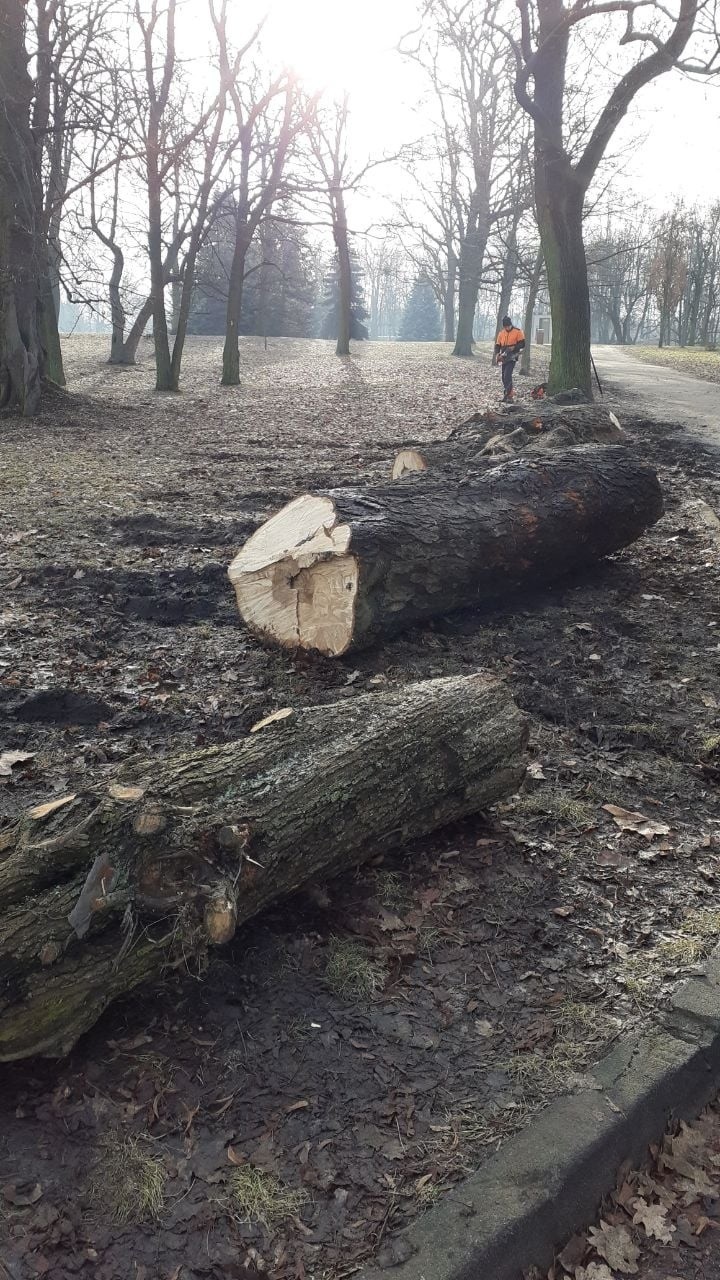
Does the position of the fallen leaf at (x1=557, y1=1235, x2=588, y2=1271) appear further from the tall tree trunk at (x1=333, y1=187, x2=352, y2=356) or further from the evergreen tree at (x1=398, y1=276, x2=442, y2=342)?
the evergreen tree at (x1=398, y1=276, x2=442, y2=342)

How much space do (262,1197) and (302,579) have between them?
11.6 ft

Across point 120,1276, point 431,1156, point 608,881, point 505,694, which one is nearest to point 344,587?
point 505,694

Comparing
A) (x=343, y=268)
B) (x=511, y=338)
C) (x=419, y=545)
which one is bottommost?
(x=419, y=545)

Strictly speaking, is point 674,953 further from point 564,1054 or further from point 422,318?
point 422,318

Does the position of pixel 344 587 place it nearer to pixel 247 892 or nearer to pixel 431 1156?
pixel 247 892

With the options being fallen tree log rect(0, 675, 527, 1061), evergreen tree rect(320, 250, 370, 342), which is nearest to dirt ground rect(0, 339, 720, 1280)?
fallen tree log rect(0, 675, 527, 1061)

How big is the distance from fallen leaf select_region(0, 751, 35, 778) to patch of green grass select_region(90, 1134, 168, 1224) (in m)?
1.97

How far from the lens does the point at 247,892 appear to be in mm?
2895

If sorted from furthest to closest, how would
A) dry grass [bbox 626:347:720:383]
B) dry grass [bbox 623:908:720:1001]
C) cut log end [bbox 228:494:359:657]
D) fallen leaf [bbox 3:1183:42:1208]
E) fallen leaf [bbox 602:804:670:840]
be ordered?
dry grass [bbox 626:347:720:383] < cut log end [bbox 228:494:359:657] < fallen leaf [bbox 602:804:670:840] < dry grass [bbox 623:908:720:1001] < fallen leaf [bbox 3:1183:42:1208]

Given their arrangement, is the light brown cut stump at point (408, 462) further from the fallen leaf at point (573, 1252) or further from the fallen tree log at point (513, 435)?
the fallen leaf at point (573, 1252)

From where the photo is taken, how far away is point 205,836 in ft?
9.18

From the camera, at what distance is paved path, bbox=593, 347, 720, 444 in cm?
1447

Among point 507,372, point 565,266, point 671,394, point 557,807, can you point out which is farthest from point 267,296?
point 557,807

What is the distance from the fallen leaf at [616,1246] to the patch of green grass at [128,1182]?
113cm
